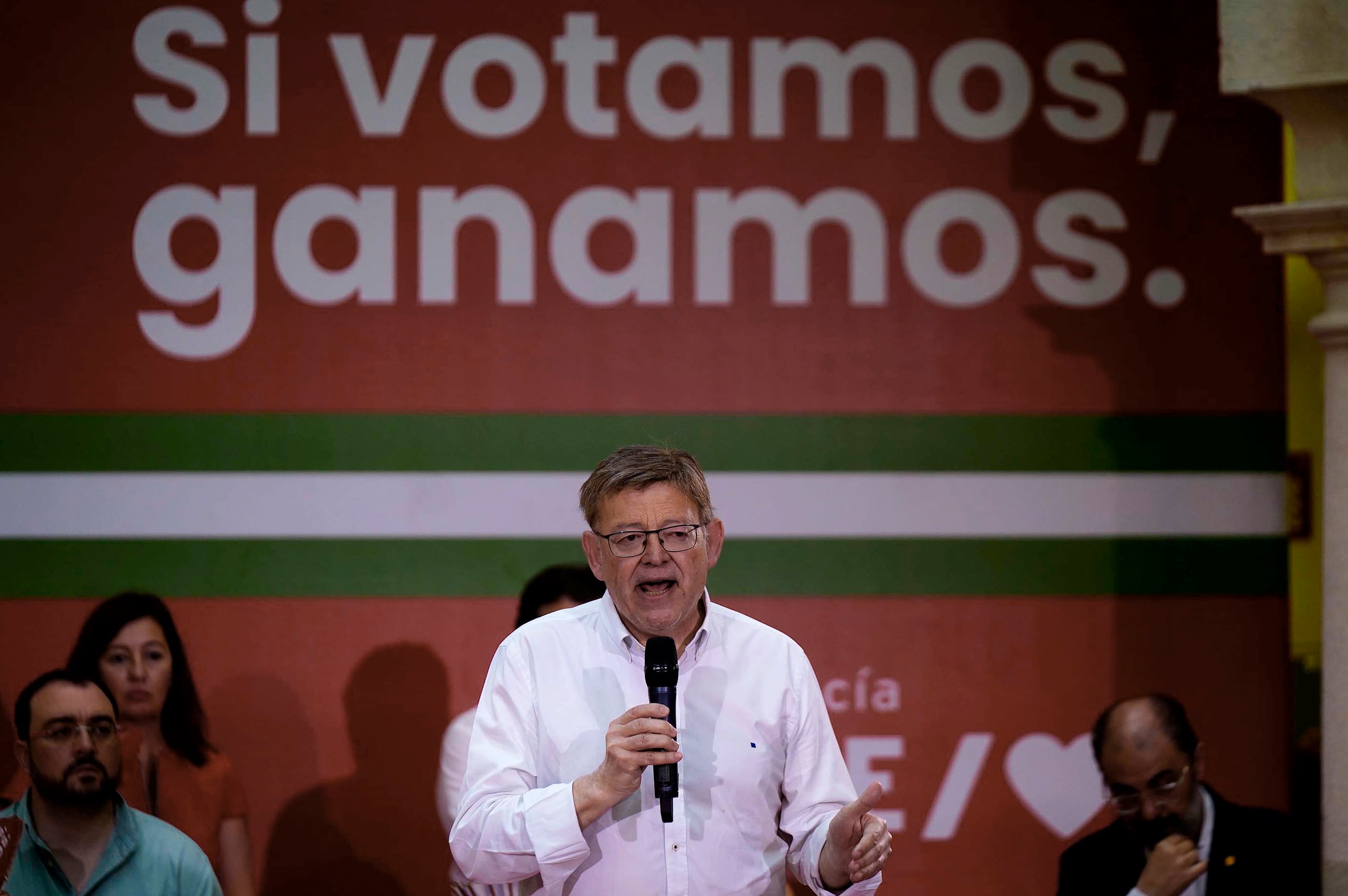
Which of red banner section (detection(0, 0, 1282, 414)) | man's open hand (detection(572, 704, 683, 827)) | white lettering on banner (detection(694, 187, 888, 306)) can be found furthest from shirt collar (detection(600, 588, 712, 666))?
white lettering on banner (detection(694, 187, 888, 306))

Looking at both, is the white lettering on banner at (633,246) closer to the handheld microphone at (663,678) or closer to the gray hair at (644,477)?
the gray hair at (644,477)

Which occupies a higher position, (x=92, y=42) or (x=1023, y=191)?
(x=92, y=42)

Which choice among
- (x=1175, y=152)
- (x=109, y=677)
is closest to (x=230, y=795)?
(x=109, y=677)

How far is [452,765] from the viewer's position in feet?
12.1

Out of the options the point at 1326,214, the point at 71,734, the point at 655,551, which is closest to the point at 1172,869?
the point at 655,551

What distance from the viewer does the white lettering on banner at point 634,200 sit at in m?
4.04

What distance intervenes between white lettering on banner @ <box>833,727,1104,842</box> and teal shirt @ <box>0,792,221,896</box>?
6.12ft

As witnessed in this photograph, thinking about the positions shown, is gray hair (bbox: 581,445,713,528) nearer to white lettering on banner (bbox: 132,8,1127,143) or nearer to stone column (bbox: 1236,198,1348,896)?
stone column (bbox: 1236,198,1348,896)

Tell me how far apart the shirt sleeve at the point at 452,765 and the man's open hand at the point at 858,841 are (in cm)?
170

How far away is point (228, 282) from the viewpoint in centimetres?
404

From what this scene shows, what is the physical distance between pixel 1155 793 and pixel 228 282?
9.59ft

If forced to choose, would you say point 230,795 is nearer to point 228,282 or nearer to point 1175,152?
point 228,282

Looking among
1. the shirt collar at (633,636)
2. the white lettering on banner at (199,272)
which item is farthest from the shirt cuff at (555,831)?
the white lettering on banner at (199,272)

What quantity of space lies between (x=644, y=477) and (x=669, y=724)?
404 millimetres
